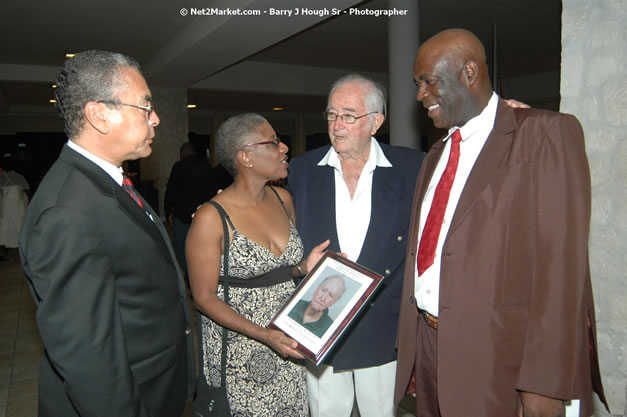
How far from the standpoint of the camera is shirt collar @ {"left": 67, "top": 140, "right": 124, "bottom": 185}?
1.37 meters

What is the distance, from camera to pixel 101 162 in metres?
1.40

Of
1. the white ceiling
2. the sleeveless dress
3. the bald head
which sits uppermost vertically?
the white ceiling

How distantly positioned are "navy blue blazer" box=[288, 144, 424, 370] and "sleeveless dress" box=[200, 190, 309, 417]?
0.85 ft

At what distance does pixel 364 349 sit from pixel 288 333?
49 centimetres

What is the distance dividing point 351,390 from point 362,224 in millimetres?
846

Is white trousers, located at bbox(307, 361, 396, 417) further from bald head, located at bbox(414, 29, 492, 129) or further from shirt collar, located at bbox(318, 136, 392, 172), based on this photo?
bald head, located at bbox(414, 29, 492, 129)

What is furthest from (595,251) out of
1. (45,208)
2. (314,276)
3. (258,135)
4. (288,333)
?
(45,208)

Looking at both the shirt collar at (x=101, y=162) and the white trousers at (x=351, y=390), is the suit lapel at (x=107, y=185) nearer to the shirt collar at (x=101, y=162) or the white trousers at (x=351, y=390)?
the shirt collar at (x=101, y=162)

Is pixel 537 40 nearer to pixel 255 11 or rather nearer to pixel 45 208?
pixel 255 11

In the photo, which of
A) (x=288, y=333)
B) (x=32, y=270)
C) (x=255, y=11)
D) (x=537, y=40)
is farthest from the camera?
(x=537, y=40)

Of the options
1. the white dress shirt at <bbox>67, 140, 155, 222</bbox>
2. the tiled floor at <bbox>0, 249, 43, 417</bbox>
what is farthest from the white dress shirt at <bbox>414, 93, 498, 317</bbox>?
the tiled floor at <bbox>0, 249, 43, 417</bbox>

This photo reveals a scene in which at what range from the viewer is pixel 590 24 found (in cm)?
209

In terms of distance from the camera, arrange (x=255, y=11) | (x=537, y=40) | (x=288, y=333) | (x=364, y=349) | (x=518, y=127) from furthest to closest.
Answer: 1. (x=537, y=40)
2. (x=255, y=11)
3. (x=364, y=349)
4. (x=288, y=333)
5. (x=518, y=127)

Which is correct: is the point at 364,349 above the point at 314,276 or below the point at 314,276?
below
